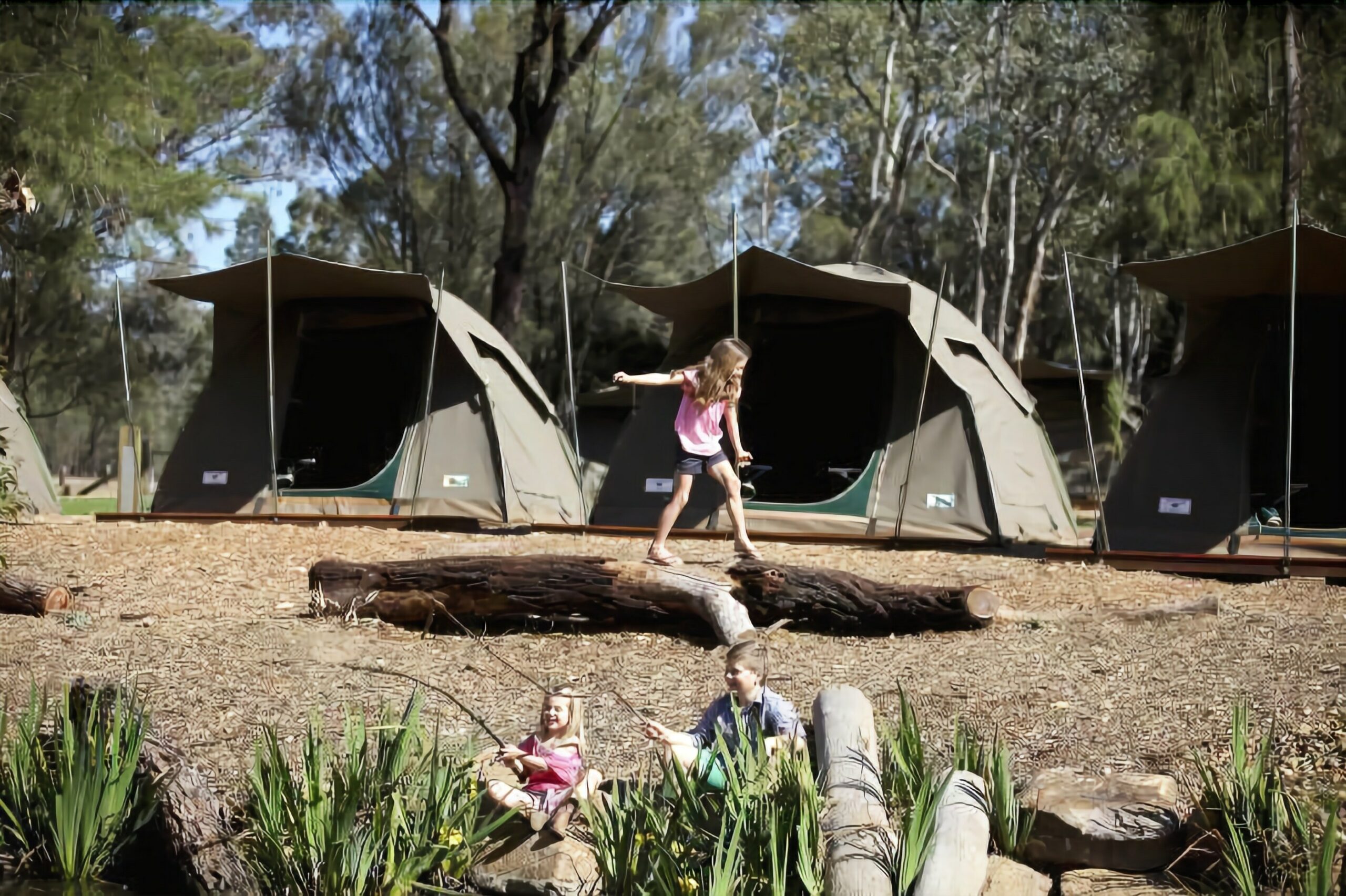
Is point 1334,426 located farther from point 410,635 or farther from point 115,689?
point 115,689

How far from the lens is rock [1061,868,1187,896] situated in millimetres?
4285

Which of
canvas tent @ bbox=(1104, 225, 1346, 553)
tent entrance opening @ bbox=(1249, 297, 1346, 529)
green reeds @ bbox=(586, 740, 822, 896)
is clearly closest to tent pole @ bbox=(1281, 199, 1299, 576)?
canvas tent @ bbox=(1104, 225, 1346, 553)

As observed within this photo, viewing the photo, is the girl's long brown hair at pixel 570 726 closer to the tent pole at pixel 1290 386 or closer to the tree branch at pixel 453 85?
the tent pole at pixel 1290 386

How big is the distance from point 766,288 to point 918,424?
1.89 m

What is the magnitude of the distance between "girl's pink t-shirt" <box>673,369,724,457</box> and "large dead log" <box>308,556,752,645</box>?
37.3 inches

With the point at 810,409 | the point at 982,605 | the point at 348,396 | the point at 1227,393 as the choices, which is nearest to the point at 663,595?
the point at 982,605

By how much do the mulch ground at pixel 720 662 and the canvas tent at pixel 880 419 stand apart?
217cm

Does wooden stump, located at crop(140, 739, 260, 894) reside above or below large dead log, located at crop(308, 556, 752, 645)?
below

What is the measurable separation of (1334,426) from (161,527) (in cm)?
849

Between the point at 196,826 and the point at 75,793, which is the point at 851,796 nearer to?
the point at 196,826

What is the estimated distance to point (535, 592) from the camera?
6.72 meters

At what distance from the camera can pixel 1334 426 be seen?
1098 centimetres

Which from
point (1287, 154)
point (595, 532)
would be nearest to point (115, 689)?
point (595, 532)

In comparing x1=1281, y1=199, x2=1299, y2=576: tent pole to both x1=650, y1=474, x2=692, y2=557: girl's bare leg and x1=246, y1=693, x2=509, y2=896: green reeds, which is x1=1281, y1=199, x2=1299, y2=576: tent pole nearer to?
x1=650, y1=474, x2=692, y2=557: girl's bare leg
